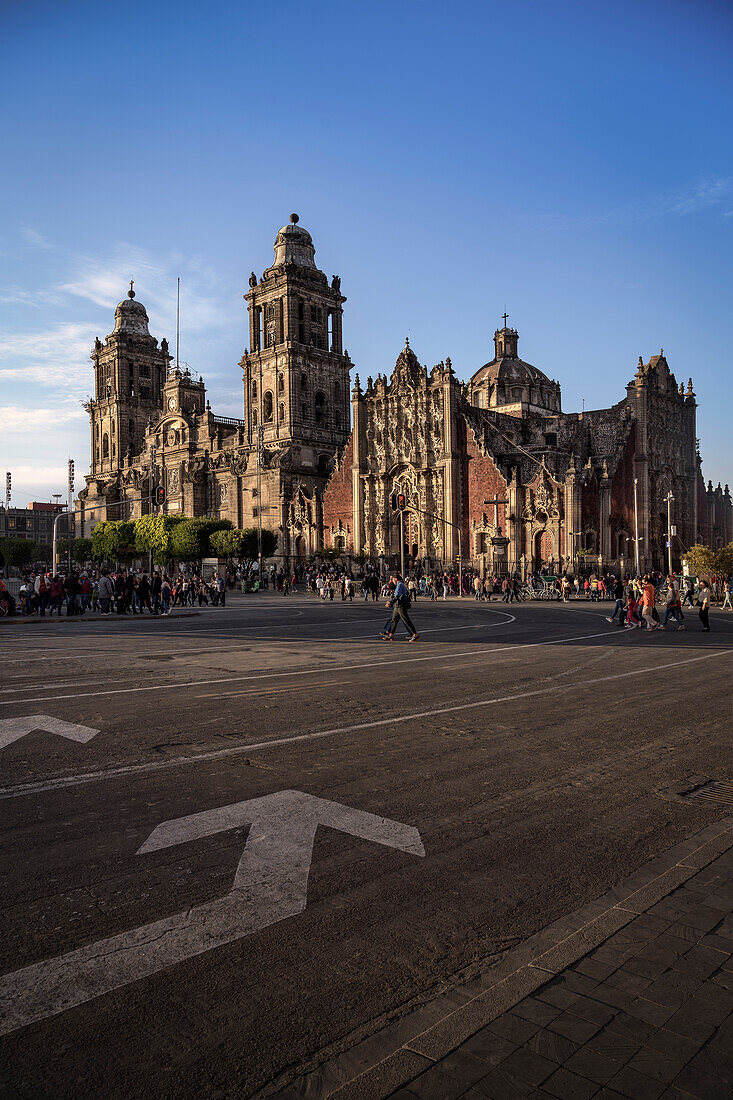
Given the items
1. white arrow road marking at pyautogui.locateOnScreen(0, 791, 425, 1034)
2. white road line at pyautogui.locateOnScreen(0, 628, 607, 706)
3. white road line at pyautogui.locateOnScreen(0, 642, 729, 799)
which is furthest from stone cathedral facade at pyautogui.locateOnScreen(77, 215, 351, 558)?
white arrow road marking at pyautogui.locateOnScreen(0, 791, 425, 1034)

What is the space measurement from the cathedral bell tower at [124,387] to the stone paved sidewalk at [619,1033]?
356ft

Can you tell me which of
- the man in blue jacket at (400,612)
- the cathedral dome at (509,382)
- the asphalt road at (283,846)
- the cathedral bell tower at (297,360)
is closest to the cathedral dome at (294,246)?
the cathedral bell tower at (297,360)

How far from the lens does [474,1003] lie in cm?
318

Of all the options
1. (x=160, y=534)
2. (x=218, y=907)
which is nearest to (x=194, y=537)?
(x=160, y=534)

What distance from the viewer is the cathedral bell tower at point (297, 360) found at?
78.4 m

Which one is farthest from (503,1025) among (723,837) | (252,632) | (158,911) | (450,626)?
(450,626)

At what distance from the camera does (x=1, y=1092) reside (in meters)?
2.65

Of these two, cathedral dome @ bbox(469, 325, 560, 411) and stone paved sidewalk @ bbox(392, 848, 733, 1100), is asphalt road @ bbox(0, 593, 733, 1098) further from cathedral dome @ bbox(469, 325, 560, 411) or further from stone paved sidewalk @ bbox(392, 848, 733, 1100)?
cathedral dome @ bbox(469, 325, 560, 411)

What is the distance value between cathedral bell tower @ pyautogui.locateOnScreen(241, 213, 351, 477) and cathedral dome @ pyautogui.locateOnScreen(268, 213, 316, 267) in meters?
0.11

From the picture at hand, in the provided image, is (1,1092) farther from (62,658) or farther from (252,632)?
(252,632)

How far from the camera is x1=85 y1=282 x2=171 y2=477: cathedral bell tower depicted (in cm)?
10675

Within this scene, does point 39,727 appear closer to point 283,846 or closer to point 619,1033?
point 283,846

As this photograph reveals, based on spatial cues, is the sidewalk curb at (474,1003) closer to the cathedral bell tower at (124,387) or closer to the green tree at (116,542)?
the green tree at (116,542)

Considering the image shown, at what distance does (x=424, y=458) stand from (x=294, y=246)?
3480 cm
